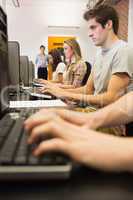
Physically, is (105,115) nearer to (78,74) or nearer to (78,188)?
(78,188)

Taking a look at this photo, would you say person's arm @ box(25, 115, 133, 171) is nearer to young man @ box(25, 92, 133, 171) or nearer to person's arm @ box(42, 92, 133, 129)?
young man @ box(25, 92, 133, 171)

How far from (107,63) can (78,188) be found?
1.28m

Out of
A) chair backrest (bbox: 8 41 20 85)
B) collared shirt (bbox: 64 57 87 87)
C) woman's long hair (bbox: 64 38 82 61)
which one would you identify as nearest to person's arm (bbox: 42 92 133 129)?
chair backrest (bbox: 8 41 20 85)

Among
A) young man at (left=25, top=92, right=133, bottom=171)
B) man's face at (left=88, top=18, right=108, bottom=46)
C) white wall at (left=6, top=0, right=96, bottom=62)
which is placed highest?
white wall at (left=6, top=0, right=96, bottom=62)

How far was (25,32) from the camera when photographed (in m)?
7.95

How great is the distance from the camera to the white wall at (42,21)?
7.88 metres

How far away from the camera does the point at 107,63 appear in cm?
Answer: 157

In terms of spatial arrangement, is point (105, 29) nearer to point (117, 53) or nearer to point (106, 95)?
point (117, 53)

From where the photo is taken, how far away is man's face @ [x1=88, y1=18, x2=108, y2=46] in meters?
1.61

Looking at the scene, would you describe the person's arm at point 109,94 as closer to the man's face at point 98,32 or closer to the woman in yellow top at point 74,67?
the man's face at point 98,32

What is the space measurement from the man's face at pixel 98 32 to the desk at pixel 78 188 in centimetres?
133

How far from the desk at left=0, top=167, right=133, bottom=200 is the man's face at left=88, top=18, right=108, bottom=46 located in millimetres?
A: 1335

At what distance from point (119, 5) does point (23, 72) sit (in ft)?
16.7

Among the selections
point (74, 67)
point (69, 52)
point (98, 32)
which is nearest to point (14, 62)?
point (98, 32)
